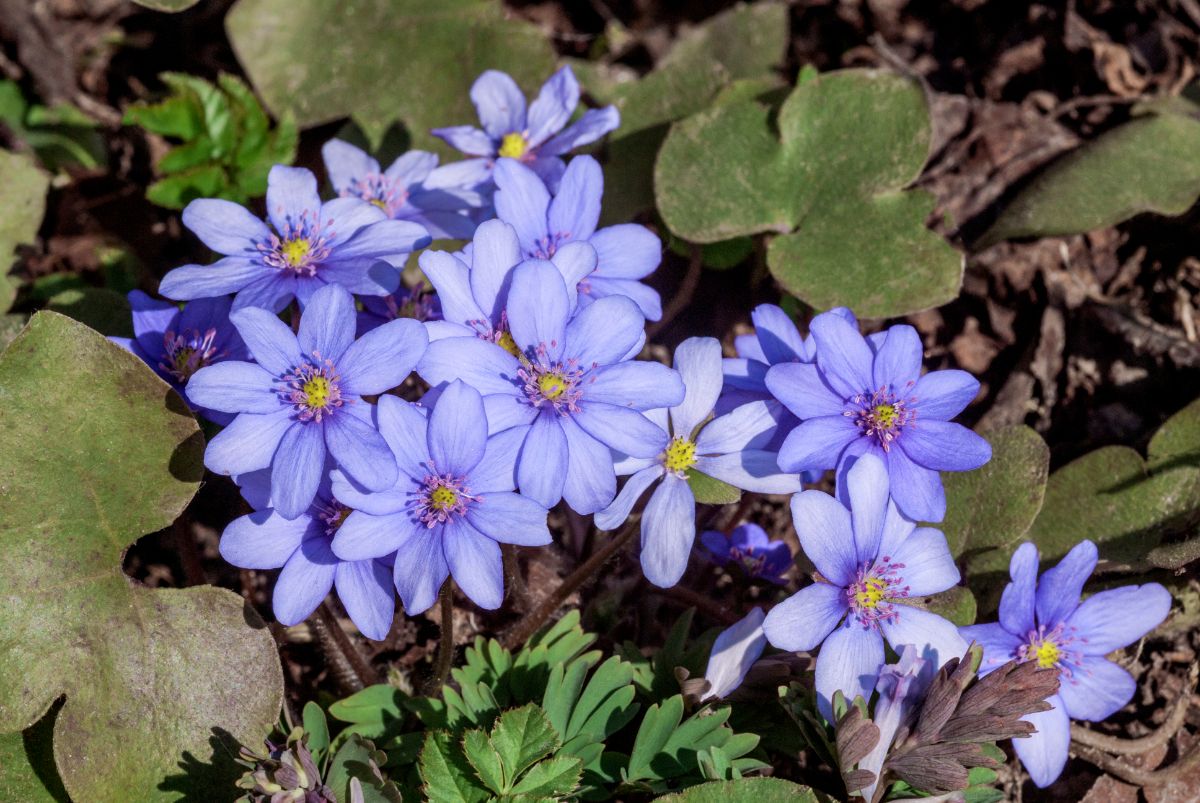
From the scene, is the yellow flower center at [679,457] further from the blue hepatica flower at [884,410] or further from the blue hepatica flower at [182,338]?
the blue hepatica flower at [182,338]

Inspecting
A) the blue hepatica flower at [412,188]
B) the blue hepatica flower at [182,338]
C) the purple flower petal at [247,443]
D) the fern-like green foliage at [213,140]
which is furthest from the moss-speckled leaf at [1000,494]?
the fern-like green foliage at [213,140]

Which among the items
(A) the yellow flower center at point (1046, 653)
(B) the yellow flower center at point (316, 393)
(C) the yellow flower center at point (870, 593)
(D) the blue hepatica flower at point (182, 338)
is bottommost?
(A) the yellow flower center at point (1046, 653)

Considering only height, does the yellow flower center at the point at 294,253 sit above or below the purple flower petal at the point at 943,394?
above

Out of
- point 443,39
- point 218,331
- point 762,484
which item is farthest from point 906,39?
point 218,331

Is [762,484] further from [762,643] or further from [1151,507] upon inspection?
[1151,507]

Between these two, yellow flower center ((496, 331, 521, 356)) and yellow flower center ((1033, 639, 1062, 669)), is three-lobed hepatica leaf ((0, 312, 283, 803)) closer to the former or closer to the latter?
yellow flower center ((496, 331, 521, 356))

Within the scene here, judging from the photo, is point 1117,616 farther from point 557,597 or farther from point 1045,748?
point 557,597

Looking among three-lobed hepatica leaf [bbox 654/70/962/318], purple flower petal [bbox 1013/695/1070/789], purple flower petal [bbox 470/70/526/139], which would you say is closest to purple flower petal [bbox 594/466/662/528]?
three-lobed hepatica leaf [bbox 654/70/962/318]
